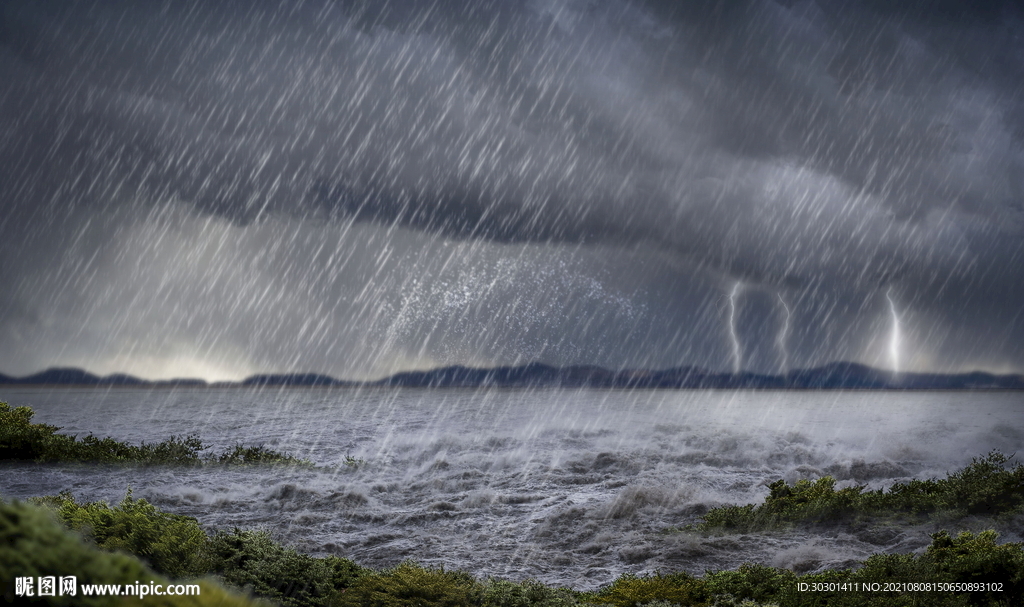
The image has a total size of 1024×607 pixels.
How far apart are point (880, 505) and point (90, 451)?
28.8 meters

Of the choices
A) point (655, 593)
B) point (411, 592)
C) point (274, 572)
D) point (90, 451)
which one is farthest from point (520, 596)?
point (90, 451)

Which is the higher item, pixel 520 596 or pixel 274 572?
pixel 520 596

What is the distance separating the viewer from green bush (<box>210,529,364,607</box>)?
7.59 m

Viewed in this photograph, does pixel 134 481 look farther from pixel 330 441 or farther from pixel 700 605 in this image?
pixel 700 605

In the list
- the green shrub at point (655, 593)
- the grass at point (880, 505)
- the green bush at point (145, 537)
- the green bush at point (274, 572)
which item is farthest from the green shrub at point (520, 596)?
the grass at point (880, 505)

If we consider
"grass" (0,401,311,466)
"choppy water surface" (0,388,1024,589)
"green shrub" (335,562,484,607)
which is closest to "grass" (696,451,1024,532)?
"choppy water surface" (0,388,1024,589)

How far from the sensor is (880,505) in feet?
50.1

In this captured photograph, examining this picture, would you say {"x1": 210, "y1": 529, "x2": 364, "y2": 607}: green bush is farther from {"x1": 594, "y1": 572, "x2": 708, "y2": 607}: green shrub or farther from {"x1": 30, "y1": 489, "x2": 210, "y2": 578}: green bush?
{"x1": 594, "y1": 572, "x2": 708, "y2": 607}: green shrub

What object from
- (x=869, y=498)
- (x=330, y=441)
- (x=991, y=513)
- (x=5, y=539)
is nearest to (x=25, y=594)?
(x=5, y=539)

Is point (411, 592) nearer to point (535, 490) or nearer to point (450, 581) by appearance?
point (450, 581)

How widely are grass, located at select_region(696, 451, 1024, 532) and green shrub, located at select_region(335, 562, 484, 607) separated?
890 centimetres

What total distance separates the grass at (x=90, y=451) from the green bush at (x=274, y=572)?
17.5m

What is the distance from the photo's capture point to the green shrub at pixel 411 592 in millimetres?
7418

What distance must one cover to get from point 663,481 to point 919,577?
11.3 m
